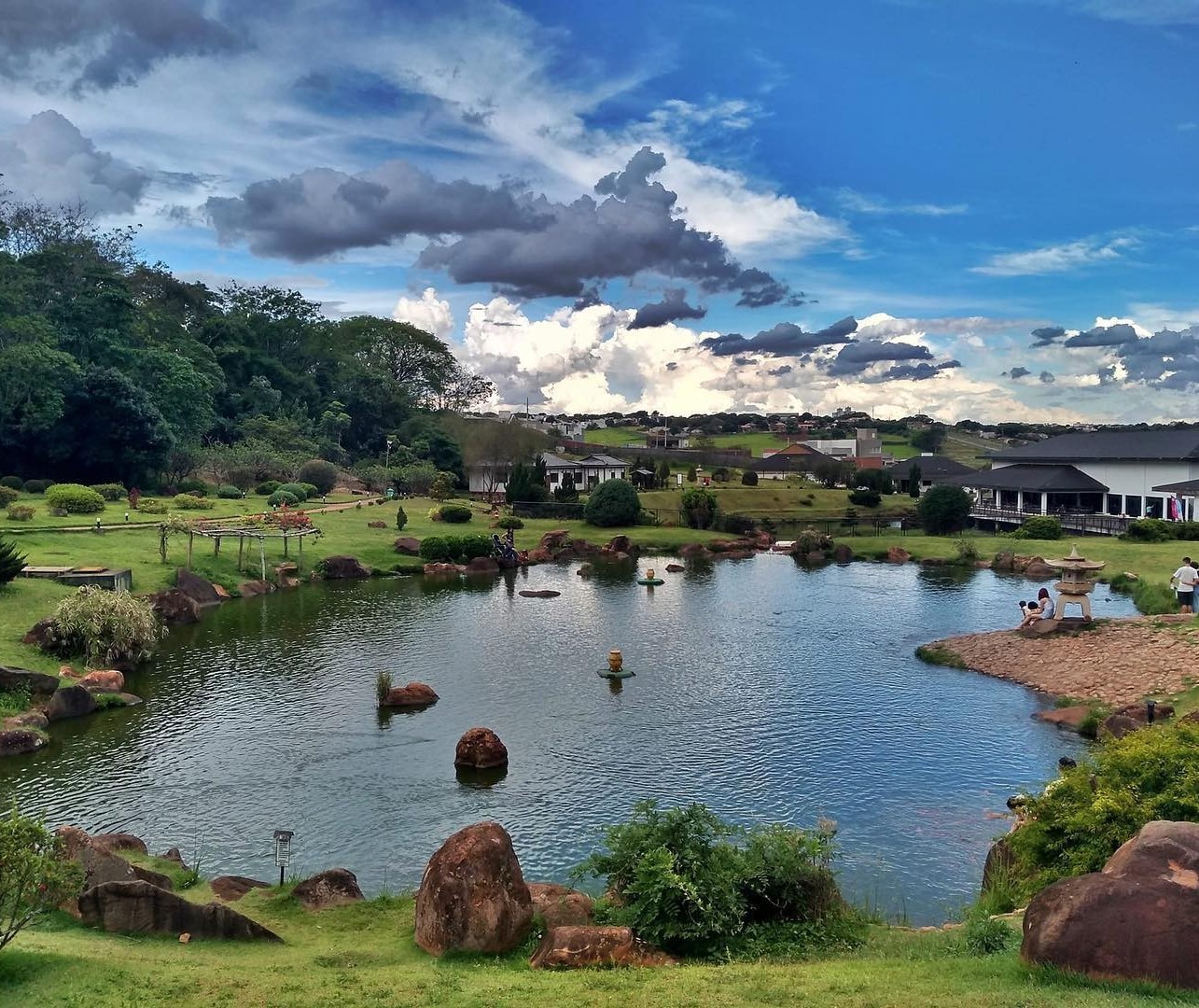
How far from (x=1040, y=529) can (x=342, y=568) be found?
4853cm

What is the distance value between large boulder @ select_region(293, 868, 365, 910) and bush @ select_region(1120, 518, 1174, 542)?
59.7 m

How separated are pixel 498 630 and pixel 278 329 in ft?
334

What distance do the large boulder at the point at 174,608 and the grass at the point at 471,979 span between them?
28485 mm

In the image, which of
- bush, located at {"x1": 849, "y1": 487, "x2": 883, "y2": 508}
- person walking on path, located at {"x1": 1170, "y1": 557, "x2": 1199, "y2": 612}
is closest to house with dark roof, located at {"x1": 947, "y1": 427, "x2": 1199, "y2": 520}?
bush, located at {"x1": 849, "y1": 487, "x2": 883, "y2": 508}

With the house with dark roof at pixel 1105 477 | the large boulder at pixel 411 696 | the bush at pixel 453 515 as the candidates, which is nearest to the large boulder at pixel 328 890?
the large boulder at pixel 411 696

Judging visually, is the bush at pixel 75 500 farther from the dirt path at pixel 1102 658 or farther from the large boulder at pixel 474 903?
the large boulder at pixel 474 903

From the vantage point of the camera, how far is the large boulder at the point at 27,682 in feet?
89.6

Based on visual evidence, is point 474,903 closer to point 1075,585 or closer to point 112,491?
point 1075,585

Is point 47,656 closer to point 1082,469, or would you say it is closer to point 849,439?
point 1082,469

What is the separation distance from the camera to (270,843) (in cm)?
1930

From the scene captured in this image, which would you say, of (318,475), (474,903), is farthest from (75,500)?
(474,903)

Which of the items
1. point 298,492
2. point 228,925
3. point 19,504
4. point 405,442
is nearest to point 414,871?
point 228,925

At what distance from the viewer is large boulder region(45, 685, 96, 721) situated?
26.8m

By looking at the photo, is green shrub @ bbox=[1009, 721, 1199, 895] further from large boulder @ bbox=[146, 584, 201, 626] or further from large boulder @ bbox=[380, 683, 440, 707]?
large boulder @ bbox=[146, 584, 201, 626]
